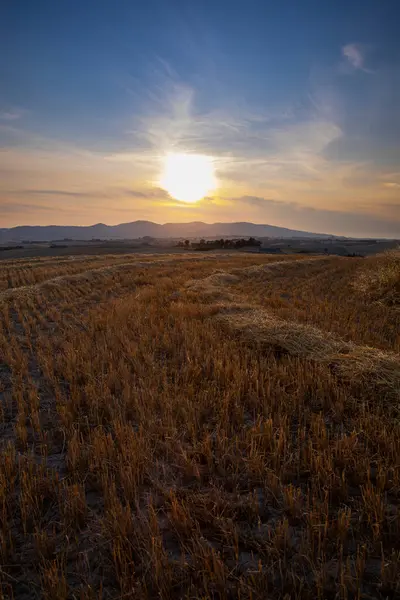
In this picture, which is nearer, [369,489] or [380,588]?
[380,588]

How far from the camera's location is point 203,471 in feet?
10.1

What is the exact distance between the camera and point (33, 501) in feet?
8.85

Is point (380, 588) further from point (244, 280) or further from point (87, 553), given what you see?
point (244, 280)

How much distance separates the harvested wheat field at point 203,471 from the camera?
2100 millimetres

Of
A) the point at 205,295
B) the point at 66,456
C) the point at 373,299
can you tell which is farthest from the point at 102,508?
the point at 373,299

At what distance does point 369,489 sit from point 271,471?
2.55ft

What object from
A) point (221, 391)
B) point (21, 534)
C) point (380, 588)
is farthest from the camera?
point (221, 391)

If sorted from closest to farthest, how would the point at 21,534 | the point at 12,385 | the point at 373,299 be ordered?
the point at 21,534 → the point at 12,385 → the point at 373,299

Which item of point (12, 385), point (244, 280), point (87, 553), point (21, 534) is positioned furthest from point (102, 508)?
point (244, 280)

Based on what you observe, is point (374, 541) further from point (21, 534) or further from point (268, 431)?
point (21, 534)

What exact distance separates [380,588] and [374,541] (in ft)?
0.94

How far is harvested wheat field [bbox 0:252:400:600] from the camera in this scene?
2100 millimetres

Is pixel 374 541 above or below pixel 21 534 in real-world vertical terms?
above

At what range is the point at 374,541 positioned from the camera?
2227 millimetres
